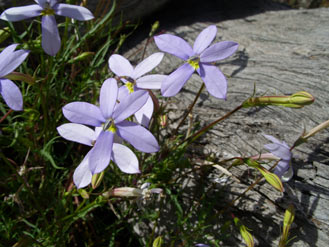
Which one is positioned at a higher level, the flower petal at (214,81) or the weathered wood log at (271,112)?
the flower petal at (214,81)

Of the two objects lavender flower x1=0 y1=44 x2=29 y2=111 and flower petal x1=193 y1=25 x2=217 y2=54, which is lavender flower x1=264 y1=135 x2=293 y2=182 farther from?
lavender flower x1=0 y1=44 x2=29 y2=111

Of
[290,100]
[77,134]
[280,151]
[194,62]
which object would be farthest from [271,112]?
[77,134]

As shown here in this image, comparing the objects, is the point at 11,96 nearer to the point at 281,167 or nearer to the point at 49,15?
the point at 49,15

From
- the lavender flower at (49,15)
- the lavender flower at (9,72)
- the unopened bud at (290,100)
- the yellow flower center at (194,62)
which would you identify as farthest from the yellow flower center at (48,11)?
the unopened bud at (290,100)

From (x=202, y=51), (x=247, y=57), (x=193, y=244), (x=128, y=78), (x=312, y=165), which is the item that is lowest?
(x=193, y=244)

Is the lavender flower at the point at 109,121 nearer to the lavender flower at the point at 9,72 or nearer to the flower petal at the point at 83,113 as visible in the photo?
the flower petal at the point at 83,113

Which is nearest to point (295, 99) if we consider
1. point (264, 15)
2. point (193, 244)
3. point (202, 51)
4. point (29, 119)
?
point (202, 51)

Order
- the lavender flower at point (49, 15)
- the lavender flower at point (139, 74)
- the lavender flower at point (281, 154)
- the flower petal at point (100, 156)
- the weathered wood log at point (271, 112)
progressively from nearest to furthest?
the flower petal at point (100, 156)
the lavender flower at point (49, 15)
the lavender flower at point (139, 74)
the lavender flower at point (281, 154)
the weathered wood log at point (271, 112)

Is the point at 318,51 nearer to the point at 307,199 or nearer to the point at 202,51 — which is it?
the point at 307,199
